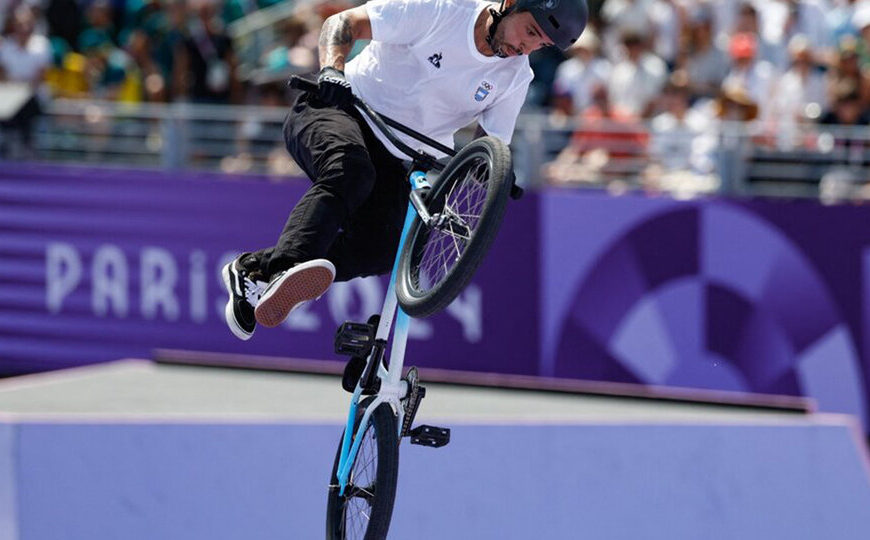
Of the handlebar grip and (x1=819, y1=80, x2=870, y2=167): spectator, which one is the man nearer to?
the handlebar grip

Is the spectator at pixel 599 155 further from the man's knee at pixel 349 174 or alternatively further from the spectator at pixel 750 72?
the man's knee at pixel 349 174

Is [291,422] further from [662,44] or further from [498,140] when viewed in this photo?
[662,44]

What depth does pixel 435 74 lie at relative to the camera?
6023 millimetres

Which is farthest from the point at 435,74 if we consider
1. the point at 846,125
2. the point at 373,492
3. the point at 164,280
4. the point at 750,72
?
the point at 164,280

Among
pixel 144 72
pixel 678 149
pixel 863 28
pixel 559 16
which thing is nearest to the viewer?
pixel 559 16

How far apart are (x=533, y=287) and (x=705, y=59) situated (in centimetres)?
221

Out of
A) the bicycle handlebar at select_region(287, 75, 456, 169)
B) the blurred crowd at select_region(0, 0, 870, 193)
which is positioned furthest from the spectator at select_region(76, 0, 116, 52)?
the bicycle handlebar at select_region(287, 75, 456, 169)

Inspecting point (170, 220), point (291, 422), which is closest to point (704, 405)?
point (291, 422)

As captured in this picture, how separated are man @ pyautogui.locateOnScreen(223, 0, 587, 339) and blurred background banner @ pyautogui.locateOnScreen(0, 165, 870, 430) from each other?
14.4ft

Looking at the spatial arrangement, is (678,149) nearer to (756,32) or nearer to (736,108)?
(736,108)

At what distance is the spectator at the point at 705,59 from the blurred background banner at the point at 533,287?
139 centimetres

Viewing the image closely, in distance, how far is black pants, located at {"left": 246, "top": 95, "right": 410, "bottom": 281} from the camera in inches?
231

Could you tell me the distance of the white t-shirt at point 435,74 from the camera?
598 cm

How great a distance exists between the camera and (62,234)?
12727mm
